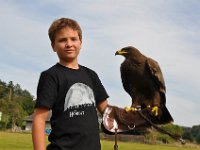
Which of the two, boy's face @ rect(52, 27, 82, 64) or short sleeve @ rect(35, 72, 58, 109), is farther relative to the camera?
boy's face @ rect(52, 27, 82, 64)

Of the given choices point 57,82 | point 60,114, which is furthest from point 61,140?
point 57,82

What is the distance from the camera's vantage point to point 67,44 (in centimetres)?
287

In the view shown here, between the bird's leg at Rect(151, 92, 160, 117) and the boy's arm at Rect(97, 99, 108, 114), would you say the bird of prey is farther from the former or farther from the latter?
the boy's arm at Rect(97, 99, 108, 114)

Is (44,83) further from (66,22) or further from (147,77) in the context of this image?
(147,77)

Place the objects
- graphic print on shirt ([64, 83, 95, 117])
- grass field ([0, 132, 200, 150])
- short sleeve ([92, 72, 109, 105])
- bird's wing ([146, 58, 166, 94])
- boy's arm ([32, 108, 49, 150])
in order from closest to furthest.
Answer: boy's arm ([32, 108, 49, 150]) → graphic print on shirt ([64, 83, 95, 117]) → short sleeve ([92, 72, 109, 105]) → bird's wing ([146, 58, 166, 94]) → grass field ([0, 132, 200, 150])

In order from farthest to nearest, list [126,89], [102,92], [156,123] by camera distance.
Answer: [126,89], [156,123], [102,92]

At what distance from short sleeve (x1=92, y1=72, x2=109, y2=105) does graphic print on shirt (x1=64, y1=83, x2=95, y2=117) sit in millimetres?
225

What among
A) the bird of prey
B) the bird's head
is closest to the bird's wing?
the bird of prey

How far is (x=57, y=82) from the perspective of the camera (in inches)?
110

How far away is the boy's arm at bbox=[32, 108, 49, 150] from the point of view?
106 inches

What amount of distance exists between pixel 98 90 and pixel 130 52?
0.56 meters

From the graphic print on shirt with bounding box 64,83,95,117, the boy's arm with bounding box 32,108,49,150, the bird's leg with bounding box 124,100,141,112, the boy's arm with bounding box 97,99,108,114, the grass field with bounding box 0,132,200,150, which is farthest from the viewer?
the grass field with bounding box 0,132,200,150

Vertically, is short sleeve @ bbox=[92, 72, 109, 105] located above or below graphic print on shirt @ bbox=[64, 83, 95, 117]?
above

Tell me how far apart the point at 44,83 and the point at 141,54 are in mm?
1082
